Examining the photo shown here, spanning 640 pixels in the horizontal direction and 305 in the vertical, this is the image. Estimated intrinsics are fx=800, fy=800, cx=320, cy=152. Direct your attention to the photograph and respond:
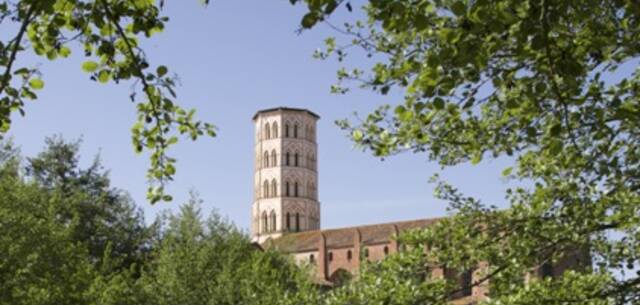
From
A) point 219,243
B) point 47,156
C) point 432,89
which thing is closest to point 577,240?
point 432,89

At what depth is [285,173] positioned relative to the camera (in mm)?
108938

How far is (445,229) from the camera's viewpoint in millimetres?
10828

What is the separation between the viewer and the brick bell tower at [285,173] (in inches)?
4193

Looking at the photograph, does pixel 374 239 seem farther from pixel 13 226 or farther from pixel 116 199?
pixel 13 226

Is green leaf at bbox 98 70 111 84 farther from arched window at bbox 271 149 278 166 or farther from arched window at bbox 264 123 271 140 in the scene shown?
arched window at bbox 264 123 271 140

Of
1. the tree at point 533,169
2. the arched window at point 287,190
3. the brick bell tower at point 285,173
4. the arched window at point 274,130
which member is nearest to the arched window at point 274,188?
the brick bell tower at point 285,173

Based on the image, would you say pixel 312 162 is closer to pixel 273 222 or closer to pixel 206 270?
pixel 273 222

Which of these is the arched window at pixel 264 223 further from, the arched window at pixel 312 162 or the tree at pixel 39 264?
the tree at pixel 39 264

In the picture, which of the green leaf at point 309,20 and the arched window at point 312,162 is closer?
the green leaf at point 309,20

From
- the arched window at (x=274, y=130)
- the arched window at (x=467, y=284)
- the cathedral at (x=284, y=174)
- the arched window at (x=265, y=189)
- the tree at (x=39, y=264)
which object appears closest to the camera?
the arched window at (x=467, y=284)

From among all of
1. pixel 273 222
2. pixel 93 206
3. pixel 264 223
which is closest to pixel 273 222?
pixel 273 222

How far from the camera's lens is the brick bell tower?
4193 inches

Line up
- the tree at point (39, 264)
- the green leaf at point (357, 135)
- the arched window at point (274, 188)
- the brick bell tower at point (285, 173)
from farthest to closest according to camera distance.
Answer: the arched window at point (274, 188)
the brick bell tower at point (285, 173)
the tree at point (39, 264)
the green leaf at point (357, 135)

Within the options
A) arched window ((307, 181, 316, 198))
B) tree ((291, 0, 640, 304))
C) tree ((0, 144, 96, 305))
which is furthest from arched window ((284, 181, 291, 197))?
tree ((291, 0, 640, 304))
